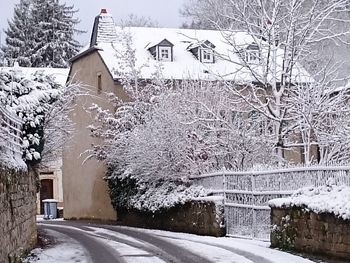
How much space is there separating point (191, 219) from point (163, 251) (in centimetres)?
554

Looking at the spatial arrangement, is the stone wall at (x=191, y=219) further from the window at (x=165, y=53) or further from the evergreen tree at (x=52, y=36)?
the evergreen tree at (x=52, y=36)

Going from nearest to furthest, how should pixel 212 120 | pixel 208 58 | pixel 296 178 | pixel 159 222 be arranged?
pixel 296 178
pixel 212 120
pixel 159 222
pixel 208 58

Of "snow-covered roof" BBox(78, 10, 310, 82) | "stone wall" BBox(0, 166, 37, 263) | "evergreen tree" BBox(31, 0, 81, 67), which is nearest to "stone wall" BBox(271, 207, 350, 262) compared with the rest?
"stone wall" BBox(0, 166, 37, 263)

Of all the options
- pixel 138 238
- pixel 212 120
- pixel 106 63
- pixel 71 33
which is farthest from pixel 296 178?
pixel 71 33

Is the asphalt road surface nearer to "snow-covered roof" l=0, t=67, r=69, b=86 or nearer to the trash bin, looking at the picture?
"snow-covered roof" l=0, t=67, r=69, b=86

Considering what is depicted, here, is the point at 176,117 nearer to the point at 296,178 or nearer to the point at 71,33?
the point at 296,178

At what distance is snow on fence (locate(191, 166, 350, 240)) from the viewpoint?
14.4m

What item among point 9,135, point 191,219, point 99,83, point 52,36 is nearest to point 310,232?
point 9,135

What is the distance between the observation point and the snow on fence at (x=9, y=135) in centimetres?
1209

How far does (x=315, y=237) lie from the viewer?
514 inches

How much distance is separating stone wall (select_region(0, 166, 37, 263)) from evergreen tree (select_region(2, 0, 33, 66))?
42051mm

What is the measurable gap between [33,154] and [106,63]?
16770 millimetres

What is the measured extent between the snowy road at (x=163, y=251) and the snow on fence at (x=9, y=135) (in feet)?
7.44

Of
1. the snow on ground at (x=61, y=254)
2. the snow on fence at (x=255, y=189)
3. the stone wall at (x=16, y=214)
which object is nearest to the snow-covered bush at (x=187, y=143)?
the snow on fence at (x=255, y=189)
